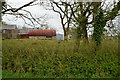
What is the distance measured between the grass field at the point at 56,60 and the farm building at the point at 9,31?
21 cm

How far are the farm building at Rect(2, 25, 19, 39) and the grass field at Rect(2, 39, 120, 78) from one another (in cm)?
21

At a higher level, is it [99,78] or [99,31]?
[99,31]

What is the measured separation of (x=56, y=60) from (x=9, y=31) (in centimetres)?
219

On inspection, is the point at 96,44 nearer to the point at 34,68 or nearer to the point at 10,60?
the point at 34,68

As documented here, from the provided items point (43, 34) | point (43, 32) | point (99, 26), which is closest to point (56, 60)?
point (43, 34)

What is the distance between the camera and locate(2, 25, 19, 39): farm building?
406 centimetres

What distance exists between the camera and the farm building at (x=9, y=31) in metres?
4.06

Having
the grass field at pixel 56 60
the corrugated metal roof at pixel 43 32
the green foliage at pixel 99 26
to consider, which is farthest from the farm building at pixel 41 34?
the green foliage at pixel 99 26

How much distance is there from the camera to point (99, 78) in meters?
2.75

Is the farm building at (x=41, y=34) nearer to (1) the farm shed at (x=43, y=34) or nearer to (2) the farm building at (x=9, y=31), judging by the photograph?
(1) the farm shed at (x=43, y=34)

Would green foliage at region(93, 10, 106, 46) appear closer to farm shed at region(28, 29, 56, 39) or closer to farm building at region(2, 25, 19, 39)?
farm shed at region(28, 29, 56, 39)

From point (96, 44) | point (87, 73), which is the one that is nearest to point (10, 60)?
point (87, 73)

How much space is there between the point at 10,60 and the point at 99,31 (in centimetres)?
333

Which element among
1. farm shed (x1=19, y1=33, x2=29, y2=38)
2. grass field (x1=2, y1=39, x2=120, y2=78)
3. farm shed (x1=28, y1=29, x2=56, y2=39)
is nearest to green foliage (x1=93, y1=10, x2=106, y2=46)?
grass field (x1=2, y1=39, x2=120, y2=78)
